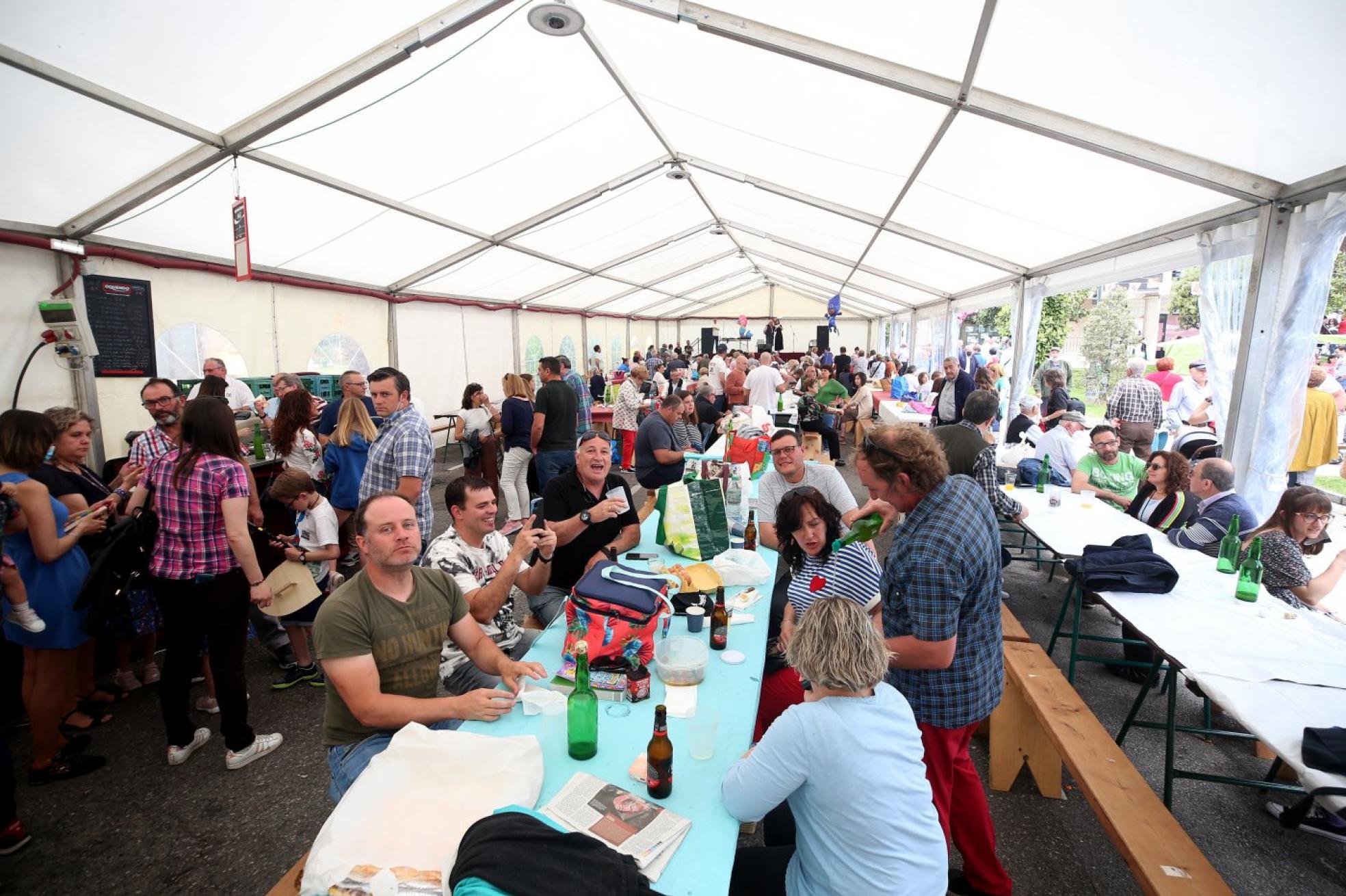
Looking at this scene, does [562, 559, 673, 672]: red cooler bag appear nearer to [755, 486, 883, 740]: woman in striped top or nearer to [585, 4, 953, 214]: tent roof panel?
[755, 486, 883, 740]: woman in striped top

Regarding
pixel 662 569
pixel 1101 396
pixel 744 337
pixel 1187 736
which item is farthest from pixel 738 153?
pixel 1101 396

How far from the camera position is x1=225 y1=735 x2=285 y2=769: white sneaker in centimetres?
277

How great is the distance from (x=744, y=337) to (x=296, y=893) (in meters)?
21.9

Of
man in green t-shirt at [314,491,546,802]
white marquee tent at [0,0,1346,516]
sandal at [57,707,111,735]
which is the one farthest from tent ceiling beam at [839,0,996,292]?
sandal at [57,707,111,735]

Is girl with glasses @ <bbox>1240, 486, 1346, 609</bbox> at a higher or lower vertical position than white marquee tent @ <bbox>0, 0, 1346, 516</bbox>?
lower

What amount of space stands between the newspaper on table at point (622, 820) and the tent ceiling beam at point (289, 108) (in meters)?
4.30

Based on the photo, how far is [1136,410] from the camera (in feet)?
19.0

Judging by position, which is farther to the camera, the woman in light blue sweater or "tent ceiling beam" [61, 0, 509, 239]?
"tent ceiling beam" [61, 0, 509, 239]

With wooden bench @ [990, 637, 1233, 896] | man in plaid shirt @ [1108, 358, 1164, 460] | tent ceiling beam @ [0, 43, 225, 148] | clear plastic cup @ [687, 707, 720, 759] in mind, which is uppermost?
tent ceiling beam @ [0, 43, 225, 148]

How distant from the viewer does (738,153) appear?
6.75 metres

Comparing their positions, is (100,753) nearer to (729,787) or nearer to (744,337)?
(729,787)

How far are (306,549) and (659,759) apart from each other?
109 inches

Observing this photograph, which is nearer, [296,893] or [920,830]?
[920,830]

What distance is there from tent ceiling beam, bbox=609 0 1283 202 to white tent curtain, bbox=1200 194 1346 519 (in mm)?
404
